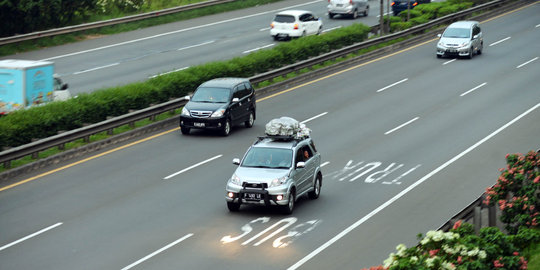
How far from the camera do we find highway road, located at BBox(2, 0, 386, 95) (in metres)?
40.6

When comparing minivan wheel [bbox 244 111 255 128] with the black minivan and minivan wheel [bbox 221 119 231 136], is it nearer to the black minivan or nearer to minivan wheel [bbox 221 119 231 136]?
the black minivan

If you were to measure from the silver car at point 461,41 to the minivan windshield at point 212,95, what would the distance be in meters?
18.5

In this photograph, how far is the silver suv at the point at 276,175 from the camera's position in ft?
68.9

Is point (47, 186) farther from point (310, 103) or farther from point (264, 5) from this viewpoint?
point (264, 5)

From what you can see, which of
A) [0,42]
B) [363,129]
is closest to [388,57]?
[363,129]

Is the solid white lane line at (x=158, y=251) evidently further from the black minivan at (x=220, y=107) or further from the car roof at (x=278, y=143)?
the black minivan at (x=220, y=107)

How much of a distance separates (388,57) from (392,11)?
1732 centimetres

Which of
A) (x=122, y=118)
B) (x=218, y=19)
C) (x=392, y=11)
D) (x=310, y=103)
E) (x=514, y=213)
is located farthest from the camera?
(x=392, y=11)

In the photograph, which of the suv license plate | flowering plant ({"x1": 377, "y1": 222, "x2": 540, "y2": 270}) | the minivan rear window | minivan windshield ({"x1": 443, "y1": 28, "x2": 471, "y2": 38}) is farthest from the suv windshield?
the minivan rear window

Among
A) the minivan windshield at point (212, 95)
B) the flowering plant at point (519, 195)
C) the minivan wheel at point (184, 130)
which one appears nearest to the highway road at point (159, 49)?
the minivan windshield at point (212, 95)

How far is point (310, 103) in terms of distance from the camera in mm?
35969

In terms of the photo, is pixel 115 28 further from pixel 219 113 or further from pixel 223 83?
pixel 219 113

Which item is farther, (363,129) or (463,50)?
(463,50)

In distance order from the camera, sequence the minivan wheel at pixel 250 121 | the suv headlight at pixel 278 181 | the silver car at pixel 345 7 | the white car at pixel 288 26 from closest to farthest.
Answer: the suv headlight at pixel 278 181 < the minivan wheel at pixel 250 121 < the white car at pixel 288 26 < the silver car at pixel 345 7
